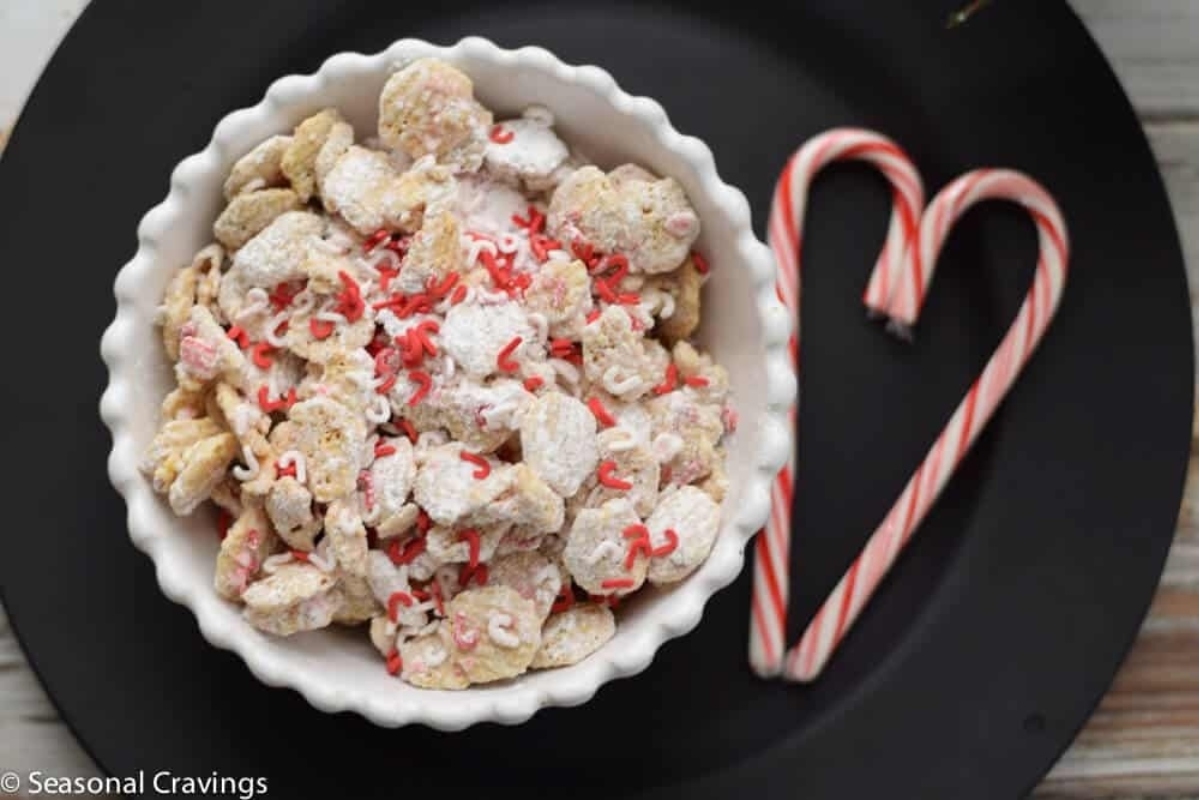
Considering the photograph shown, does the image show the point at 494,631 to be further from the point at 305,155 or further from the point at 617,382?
the point at 305,155

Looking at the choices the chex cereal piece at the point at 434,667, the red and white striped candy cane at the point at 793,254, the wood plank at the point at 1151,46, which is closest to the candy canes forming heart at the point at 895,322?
the red and white striped candy cane at the point at 793,254

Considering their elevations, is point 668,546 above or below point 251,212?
below

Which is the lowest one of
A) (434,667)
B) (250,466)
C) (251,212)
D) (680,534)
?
(434,667)

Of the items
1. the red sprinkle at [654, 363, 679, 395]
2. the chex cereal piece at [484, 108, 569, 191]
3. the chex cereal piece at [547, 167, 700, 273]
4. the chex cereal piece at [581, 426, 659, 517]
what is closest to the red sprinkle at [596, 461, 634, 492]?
the chex cereal piece at [581, 426, 659, 517]

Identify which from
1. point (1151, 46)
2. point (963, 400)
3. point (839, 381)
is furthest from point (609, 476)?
point (1151, 46)

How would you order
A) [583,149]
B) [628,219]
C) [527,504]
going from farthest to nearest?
[583,149], [628,219], [527,504]

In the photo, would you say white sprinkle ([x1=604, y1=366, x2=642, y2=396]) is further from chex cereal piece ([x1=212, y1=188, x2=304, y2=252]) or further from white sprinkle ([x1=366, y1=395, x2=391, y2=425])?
chex cereal piece ([x1=212, y1=188, x2=304, y2=252])
